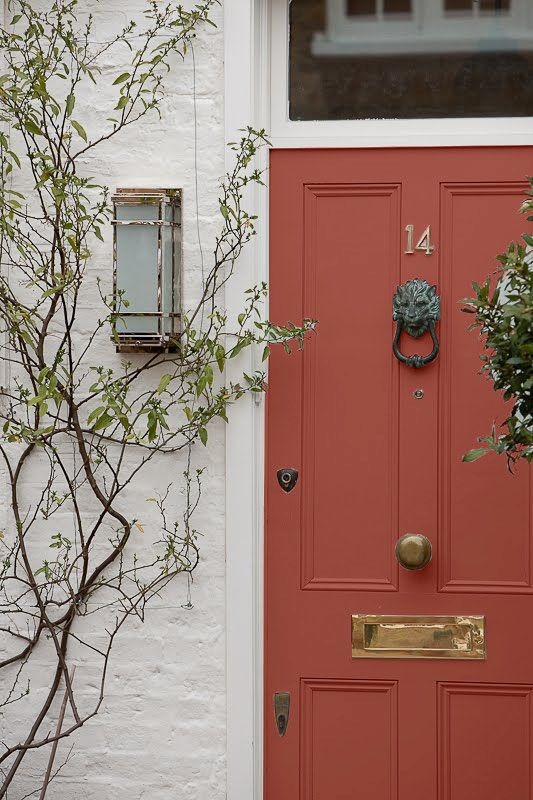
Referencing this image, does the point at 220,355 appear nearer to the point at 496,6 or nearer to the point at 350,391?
the point at 350,391

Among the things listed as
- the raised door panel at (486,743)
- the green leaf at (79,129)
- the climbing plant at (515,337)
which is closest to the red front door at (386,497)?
the raised door panel at (486,743)

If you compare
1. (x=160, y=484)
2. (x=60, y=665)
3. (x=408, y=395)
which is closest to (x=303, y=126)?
(x=408, y=395)

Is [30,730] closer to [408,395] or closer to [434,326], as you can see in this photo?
[408,395]

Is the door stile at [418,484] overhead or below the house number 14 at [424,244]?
below

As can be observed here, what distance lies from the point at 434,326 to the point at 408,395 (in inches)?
9.3

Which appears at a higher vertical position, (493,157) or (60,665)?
(493,157)

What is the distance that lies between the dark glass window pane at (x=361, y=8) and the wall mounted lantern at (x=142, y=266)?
2.95ft

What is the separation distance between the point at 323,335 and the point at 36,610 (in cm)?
129

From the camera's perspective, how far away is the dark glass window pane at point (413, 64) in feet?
10.4

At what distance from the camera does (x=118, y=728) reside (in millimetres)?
3148

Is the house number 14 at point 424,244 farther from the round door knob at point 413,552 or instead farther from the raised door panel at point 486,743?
the raised door panel at point 486,743

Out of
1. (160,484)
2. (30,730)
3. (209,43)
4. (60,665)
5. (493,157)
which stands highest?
(209,43)

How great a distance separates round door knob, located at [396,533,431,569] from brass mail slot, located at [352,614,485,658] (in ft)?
0.66

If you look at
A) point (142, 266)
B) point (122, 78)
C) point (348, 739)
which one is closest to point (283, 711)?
point (348, 739)
